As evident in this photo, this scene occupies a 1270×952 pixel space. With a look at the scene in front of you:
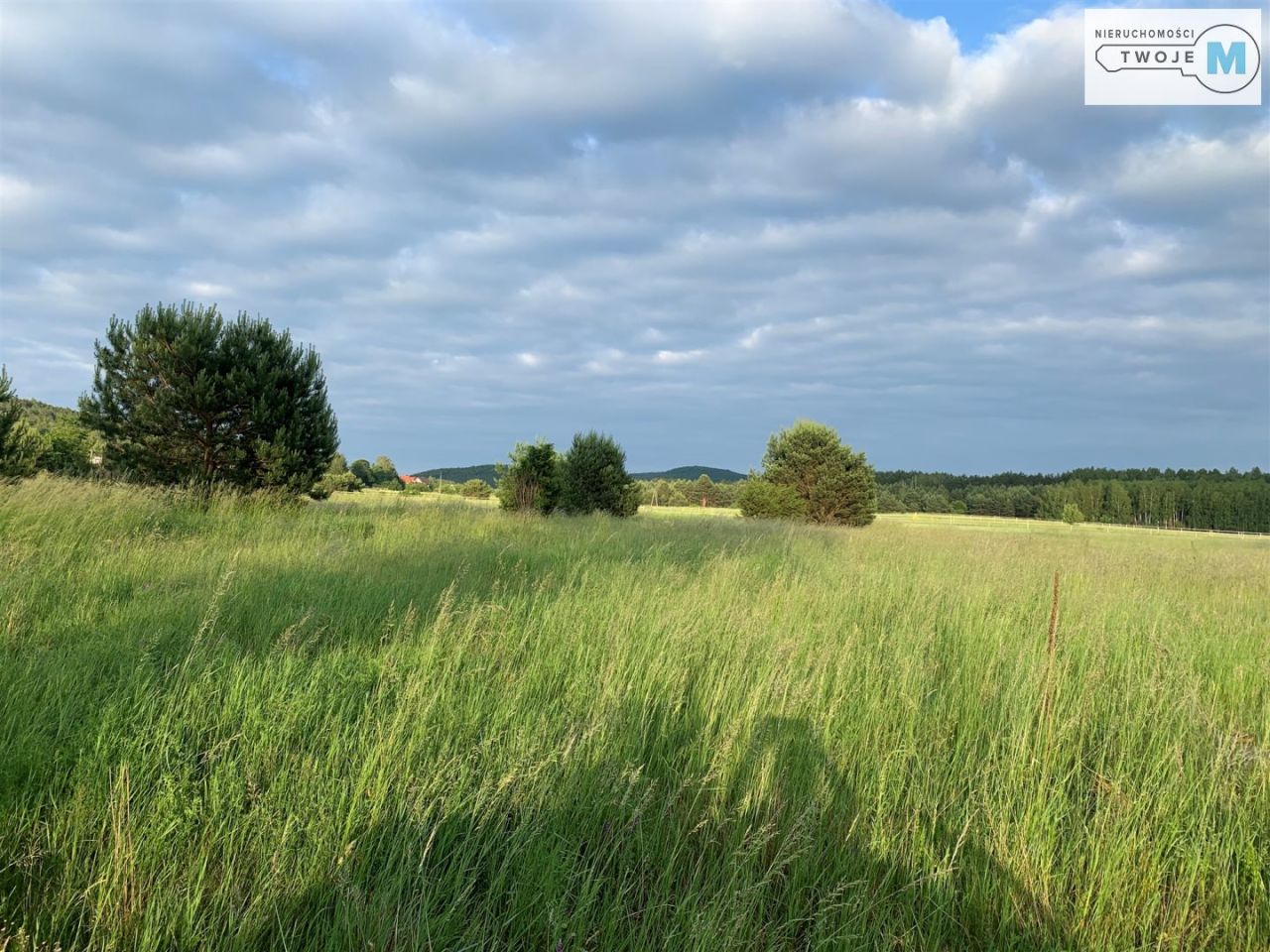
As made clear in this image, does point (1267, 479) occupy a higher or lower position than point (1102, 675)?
higher

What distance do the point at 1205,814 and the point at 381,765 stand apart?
10.7 feet

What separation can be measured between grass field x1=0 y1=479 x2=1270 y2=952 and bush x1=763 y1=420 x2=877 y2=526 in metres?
24.4

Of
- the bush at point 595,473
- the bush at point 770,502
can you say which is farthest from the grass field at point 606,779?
the bush at point 770,502

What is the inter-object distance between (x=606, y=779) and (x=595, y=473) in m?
19.8

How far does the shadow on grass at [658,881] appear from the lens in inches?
66.3

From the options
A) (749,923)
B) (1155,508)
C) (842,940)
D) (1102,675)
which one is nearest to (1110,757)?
(1102,675)

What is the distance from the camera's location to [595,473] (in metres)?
22.1

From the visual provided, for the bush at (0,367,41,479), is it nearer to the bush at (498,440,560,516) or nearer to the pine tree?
the pine tree

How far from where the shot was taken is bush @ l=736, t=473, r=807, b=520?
93.5ft

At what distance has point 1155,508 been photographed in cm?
5922

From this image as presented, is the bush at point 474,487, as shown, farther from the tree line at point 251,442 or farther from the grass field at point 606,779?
the grass field at point 606,779

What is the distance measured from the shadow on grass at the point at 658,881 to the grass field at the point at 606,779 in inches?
0.5

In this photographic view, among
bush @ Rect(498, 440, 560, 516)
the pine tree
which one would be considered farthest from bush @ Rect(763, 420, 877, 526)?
the pine tree

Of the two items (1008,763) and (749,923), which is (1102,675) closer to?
(1008,763)
